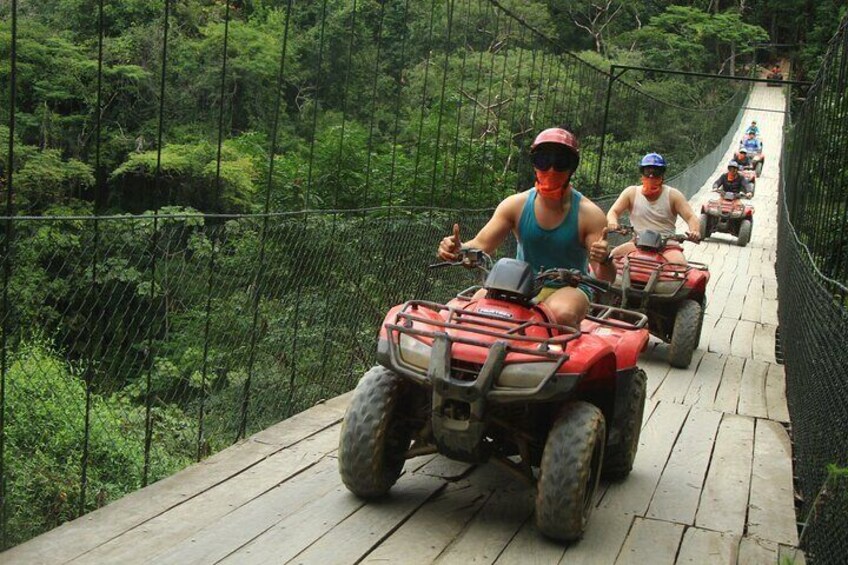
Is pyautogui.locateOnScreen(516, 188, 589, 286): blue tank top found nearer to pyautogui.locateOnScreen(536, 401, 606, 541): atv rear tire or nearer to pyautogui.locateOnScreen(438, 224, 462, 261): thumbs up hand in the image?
pyautogui.locateOnScreen(438, 224, 462, 261): thumbs up hand

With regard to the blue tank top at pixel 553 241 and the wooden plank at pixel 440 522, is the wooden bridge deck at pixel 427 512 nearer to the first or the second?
the wooden plank at pixel 440 522

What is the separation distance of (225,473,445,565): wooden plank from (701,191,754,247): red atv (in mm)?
14931

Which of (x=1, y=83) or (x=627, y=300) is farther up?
(x=1, y=83)

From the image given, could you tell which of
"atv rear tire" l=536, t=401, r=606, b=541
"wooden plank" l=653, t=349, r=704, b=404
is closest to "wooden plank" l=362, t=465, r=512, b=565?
"atv rear tire" l=536, t=401, r=606, b=541

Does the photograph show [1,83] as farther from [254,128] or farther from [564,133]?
[254,128]

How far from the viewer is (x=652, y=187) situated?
9320 millimetres

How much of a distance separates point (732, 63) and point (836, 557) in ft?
207

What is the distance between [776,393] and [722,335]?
2.67 metres

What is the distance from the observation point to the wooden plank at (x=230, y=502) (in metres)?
3.98

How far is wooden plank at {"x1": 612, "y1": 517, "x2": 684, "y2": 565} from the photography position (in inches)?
169

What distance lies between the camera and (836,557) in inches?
138

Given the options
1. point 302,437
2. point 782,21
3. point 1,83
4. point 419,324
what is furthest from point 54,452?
point 782,21

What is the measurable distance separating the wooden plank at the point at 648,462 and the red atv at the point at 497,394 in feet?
1.54

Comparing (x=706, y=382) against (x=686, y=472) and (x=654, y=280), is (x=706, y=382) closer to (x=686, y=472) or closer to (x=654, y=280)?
(x=654, y=280)
